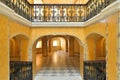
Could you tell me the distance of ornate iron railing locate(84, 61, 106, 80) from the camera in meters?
6.25

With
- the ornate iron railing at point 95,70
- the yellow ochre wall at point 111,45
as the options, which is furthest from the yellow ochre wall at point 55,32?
the yellow ochre wall at point 111,45

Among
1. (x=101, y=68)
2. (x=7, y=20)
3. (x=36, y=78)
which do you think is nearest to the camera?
A: (x=7, y=20)

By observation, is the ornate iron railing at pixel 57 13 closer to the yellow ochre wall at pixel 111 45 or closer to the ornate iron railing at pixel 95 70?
the ornate iron railing at pixel 95 70

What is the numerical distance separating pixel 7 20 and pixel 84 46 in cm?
464

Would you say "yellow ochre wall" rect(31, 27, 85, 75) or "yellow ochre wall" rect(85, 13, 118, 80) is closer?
"yellow ochre wall" rect(85, 13, 118, 80)

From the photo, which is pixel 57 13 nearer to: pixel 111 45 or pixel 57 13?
pixel 57 13

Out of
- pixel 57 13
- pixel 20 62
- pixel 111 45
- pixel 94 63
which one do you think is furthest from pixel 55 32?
pixel 111 45

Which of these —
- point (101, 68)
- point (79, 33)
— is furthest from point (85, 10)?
point (101, 68)

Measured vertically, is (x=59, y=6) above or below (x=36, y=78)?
above

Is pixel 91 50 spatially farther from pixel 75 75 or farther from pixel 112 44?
pixel 112 44

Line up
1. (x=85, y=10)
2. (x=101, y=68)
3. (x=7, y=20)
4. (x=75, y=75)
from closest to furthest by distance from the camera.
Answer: (x=7, y=20)
(x=101, y=68)
(x=85, y=10)
(x=75, y=75)

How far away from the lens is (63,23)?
8.65 metres

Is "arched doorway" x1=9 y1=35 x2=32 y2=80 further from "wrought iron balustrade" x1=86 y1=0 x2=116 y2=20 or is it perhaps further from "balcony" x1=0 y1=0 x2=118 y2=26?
"wrought iron balustrade" x1=86 y1=0 x2=116 y2=20

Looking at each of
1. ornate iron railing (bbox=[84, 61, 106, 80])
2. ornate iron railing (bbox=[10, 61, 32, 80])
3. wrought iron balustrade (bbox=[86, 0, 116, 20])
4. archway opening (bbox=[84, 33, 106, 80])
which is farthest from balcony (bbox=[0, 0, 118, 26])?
ornate iron railing (bbox=[10, 61, 32, 80])
